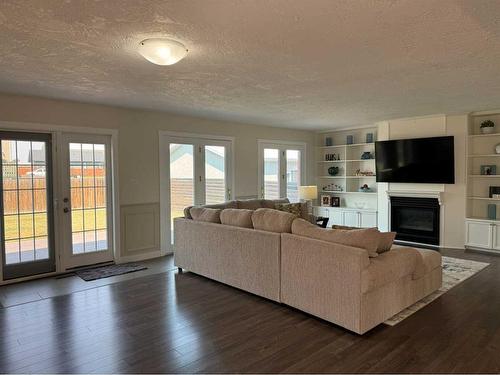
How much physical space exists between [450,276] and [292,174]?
4288 millimetres

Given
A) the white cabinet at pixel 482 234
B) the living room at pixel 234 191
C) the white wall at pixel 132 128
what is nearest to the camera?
the living room at pixel 234 191

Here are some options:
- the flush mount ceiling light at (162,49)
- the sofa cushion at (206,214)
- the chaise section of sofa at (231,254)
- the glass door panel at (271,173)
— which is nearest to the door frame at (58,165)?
the chaise section of sofa at (231,254)

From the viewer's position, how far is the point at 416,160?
6.46m

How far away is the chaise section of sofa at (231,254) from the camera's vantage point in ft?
11.9

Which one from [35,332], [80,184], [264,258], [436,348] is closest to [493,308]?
[436,348]

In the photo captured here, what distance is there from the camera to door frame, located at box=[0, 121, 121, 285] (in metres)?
4.52

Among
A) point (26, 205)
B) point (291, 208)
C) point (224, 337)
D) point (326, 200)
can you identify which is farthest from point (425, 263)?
point (26, 205)

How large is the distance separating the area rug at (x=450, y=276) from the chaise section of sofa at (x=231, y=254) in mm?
1241

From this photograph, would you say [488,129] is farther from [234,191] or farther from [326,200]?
[234,191]

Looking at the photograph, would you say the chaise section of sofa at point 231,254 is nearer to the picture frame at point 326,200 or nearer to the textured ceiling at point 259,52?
the textured ceiling at point 259,52

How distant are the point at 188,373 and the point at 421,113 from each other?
18.7 ft

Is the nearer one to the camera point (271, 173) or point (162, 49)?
point (162, 49)

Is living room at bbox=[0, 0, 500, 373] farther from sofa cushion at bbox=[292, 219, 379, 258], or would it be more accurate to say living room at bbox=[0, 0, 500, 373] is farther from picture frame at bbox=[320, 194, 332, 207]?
picture frame at bbox=[320, 194, 332, 207]

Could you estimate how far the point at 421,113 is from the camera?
A: 6.05m
